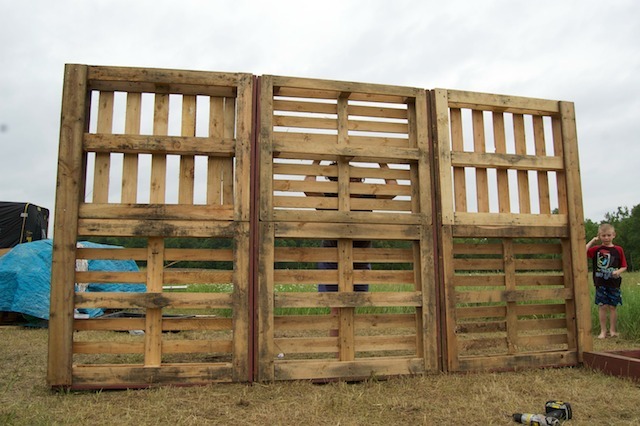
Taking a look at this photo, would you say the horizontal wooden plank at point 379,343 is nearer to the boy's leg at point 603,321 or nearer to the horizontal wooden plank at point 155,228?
the horizontal wooden plank at point 155,228

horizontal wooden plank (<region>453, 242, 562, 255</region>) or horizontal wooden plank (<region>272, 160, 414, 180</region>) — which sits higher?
horizontal wooden plank (<region>272, 160, 414, 180</region>)

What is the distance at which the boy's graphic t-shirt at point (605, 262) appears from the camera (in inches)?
257

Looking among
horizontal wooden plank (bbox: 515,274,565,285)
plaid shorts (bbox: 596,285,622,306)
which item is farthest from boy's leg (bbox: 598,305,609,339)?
horizontal wooden plank (bbox: 515,274,565,285)

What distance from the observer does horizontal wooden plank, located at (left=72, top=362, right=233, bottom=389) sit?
3834mm

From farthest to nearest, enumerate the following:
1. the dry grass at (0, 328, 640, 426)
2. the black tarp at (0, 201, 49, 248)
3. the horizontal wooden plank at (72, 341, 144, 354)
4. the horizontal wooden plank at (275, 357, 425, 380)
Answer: the black tarp at (0, 201, 49, 248), the horizontal wooden plank at (275, 357, 425, 380), the horizontal wooden plank at (72, 341, 144, 354), the dry grass at (0, 328, 640, 426)

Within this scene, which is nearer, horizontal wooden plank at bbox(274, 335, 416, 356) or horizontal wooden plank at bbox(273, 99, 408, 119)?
horizontal wooden plank at bbox(274, 335, 416, 356)

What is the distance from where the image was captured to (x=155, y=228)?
4.02m

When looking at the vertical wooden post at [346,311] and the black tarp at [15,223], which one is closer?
the vertical wooden post at [346,311]

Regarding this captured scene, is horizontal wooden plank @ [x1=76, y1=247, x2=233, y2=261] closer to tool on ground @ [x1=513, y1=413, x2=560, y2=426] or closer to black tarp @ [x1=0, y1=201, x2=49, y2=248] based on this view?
tool on ground @ [x1=513, y1=413, x2=560, y2=426]

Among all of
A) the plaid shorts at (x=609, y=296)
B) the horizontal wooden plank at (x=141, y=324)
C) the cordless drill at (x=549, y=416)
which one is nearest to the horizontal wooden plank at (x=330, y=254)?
the horizontal wooden plank at (x=141, y=324)

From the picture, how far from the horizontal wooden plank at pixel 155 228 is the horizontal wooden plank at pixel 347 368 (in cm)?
121

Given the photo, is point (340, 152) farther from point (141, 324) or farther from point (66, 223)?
point (66, 223)

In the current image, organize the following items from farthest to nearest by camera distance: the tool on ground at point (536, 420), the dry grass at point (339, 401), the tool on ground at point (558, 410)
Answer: the dry grass at point (339, 401) < the tool on ground at point (558, 410) < the tool on ground at point (536, 420)

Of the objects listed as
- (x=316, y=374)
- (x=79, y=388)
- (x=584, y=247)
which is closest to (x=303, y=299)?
(x=316, y=374)
